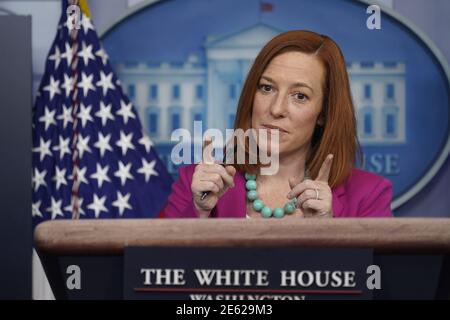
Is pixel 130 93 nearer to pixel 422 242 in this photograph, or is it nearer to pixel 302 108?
pixel 302 108

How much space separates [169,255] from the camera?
0.90m

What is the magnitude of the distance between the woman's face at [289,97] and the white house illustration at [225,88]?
2.86 ft

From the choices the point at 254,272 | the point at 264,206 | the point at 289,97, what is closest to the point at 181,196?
the point at 264,206

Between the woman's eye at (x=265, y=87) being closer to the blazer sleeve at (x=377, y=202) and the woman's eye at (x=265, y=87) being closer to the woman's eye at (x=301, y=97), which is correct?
the woman's eye at (x=301, y=97)

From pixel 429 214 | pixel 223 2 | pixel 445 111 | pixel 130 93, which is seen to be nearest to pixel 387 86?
pixel 445 111

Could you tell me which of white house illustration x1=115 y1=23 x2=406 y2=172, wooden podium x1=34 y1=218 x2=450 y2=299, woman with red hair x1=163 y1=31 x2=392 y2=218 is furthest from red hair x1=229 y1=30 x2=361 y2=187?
white house illustration x1=115 y1=23 x2=406 y2=172

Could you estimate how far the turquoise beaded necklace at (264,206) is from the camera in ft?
5.13

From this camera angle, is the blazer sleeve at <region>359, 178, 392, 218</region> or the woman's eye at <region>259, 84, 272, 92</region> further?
the woman's eye at <region>259, 84, 272, 92</region>

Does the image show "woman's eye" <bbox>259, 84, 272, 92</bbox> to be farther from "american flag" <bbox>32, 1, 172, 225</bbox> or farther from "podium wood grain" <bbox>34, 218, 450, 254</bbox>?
"american flag" <bbox>32, 1, 172, 225</bbox>

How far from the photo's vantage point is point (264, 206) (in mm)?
1591

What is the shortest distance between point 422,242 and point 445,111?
1814mm

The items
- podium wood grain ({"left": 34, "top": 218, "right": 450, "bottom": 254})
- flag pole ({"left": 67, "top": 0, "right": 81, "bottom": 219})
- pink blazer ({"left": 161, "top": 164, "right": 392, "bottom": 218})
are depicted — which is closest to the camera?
podium wood grain ({"left": 34, "top": 218, "right": 450, "bottom": 254})

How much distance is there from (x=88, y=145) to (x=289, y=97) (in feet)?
3.52

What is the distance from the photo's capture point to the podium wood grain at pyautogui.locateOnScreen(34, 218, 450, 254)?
891 mm
